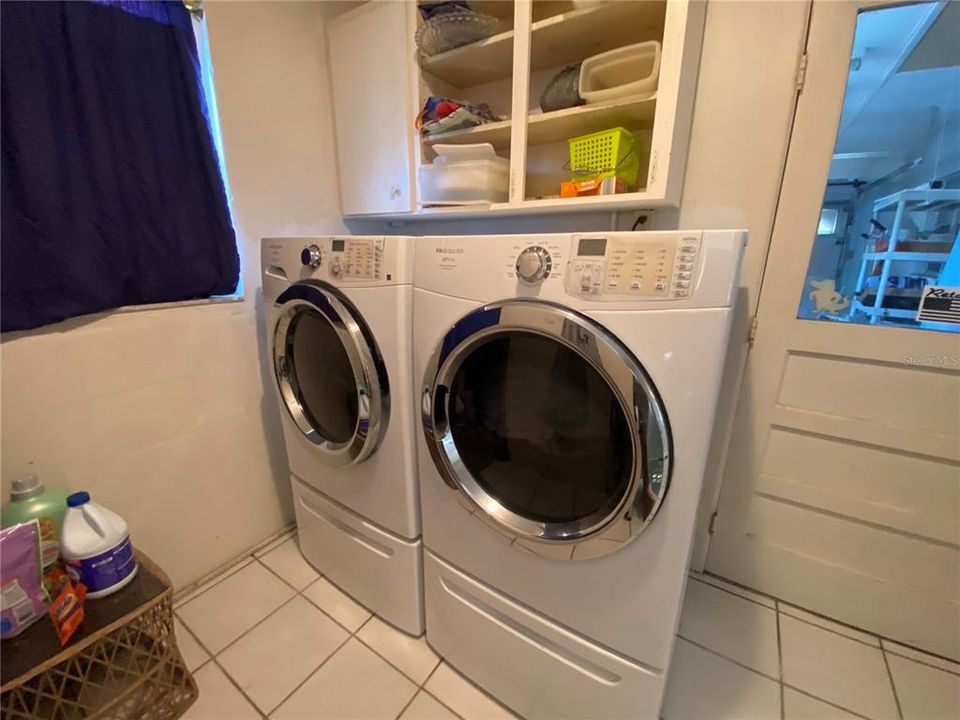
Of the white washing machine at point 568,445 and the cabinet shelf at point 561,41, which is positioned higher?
the cabinet shelf at point 561,41

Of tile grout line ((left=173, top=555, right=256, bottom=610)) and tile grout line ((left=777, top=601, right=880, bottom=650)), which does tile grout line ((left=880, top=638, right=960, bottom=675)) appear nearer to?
tile grout line ((left=777, top=601, right=880, bottom=650))

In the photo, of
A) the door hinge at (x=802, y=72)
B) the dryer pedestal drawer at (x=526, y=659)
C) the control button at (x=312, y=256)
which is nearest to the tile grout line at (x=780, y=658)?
the dryer pedestal drawer at (x=526, y=659)

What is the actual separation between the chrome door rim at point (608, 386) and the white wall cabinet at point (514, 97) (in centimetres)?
59

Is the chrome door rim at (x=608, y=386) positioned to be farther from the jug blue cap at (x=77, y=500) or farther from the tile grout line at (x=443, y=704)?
the jug blue cap at (x=77, y=500)

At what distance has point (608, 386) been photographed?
781 millimetres

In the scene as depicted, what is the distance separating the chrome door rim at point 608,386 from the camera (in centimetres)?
73

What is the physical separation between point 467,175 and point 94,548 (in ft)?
4.71

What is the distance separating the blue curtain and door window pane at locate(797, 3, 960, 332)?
184 cm

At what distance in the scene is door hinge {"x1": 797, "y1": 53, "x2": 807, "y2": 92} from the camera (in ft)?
3.59

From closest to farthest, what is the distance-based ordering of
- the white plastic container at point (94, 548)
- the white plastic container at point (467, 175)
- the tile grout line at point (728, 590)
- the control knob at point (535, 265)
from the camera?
the control knob at point (535, 265)
the white plastic container at point (94, 548)
the white plastic container at point (467, 175)
the tile grout line at point (728, 590)

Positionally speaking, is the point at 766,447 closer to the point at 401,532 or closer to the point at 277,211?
the point at 401,532

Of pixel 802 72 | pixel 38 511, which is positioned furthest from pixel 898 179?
pixel 38 511

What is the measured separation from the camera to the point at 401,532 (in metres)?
1.21

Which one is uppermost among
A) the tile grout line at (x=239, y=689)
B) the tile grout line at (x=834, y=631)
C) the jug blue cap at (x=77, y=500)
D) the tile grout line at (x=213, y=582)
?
the jug blue cap at (x=77, y=500)
